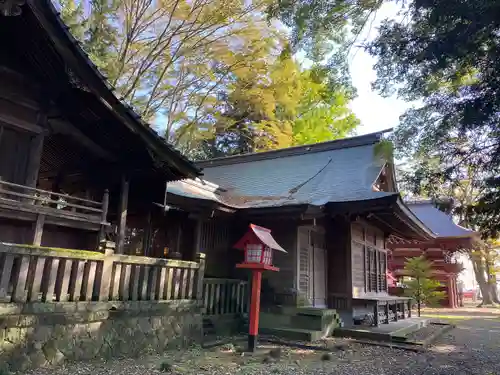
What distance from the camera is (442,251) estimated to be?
24531 millimetres

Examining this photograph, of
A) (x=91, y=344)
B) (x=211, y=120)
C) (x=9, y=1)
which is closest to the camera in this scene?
(x=9, y=1)

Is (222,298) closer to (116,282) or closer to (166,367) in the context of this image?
(116,282)

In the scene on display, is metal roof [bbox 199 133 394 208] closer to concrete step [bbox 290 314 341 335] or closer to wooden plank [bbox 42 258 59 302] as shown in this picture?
concrete step [bbox 290 314 341 335]

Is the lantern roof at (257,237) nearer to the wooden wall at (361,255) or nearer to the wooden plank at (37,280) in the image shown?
the wooden plank at (37,280)

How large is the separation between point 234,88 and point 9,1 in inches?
602

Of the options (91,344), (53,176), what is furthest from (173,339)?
(53,176)

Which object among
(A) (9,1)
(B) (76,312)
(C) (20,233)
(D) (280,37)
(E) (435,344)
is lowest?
(E) (435,344)

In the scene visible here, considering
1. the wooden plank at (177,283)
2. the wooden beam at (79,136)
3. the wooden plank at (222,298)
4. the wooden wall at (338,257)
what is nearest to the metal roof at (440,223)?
the wooden wall at (338,257)

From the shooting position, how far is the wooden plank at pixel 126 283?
6.47 meters

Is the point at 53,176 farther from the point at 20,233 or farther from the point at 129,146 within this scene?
the point at 129,146

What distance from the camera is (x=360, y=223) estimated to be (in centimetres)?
1334

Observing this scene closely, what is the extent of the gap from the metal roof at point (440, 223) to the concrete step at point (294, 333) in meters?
15.5

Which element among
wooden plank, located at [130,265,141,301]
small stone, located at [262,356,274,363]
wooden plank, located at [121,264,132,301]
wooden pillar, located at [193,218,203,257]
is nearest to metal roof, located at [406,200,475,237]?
wooden pillar, located at [193,218,203,257]

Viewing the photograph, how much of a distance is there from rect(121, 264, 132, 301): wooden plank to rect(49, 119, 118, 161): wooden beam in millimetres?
2486
